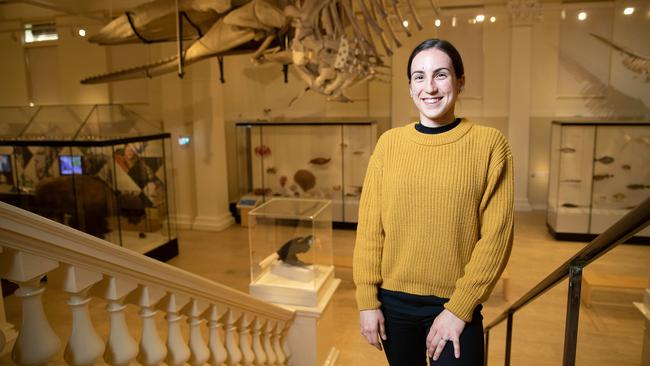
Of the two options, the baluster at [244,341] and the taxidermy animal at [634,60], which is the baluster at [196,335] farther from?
the taxidermy animal at [634,60]

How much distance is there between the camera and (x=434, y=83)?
1.51 m

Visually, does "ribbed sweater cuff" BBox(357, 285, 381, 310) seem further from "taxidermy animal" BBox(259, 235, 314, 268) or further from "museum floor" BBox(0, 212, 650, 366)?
"taxidermy animal" BBox(259, 235, 314, 268)

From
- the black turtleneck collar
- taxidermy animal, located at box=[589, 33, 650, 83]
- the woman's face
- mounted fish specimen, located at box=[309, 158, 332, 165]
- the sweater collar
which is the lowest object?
mounted fish specimen, located at box=[309, 158, 332, 165]

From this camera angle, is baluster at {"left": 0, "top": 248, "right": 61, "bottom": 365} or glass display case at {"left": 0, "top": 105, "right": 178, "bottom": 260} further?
glass display case at {"left": 0, "top": 105, "right": 178, "bottom": 260}

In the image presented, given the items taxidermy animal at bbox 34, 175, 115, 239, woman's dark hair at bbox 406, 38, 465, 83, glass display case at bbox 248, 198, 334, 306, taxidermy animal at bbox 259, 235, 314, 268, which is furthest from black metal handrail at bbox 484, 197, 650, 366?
taxidermy animal at bbox 34, 175, 115, 239

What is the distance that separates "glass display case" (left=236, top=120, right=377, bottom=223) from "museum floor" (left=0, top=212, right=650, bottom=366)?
0.78m

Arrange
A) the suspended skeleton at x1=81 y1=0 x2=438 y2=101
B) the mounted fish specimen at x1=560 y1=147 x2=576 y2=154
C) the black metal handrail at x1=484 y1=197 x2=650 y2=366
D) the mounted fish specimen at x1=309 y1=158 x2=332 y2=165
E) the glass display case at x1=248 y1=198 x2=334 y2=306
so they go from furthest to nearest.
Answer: the mounted fish specimen at x1=309 y1=158 x2=332 y2=165 → the mounted fish specimen at x1=560 y1=147 x2=576 y2=154 → the suspended skeleton at x1=81 y1=0 x2=438 y2=101 → the glass display case at x1=248 y1=198 x2=334 y2=306 → the black metal handrail at x1=484 y1=197 x2=650 y2=366

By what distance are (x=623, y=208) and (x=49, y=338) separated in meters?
8.47

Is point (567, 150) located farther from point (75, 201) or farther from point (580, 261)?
point (75, 201)

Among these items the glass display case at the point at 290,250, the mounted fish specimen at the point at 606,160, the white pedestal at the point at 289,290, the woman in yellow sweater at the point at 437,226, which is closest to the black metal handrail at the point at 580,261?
the woman in yellow sweater at the point at 437,226

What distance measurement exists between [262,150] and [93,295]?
769 centimetres

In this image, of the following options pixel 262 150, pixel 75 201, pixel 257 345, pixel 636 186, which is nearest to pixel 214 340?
pixel 257 345

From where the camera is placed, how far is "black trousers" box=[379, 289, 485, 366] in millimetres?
1551

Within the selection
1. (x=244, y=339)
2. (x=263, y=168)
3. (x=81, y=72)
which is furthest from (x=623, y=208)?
(x=81, y=72)
